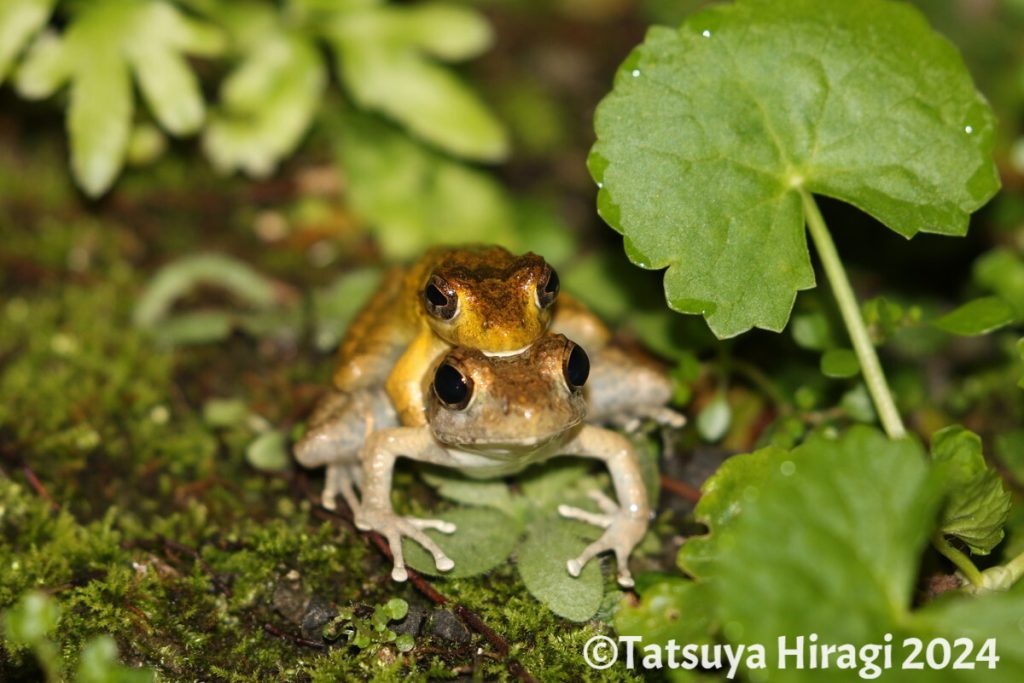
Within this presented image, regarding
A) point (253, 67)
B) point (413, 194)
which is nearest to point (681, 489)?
point (413, 194)

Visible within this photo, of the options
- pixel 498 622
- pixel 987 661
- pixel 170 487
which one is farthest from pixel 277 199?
pixel 987 661

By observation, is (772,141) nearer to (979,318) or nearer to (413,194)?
(979,318)

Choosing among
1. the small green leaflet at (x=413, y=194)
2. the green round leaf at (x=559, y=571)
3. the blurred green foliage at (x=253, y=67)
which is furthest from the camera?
the small green leaflet at (x=413, y=194)

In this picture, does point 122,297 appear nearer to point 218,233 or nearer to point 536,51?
point 218,233

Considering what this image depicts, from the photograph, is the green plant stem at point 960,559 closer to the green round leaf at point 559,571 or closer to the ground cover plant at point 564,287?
the ground cover plant at point 564,287

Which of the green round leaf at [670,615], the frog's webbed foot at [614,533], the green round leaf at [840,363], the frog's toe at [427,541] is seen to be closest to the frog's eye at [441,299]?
the frog's toe at [427,541]
